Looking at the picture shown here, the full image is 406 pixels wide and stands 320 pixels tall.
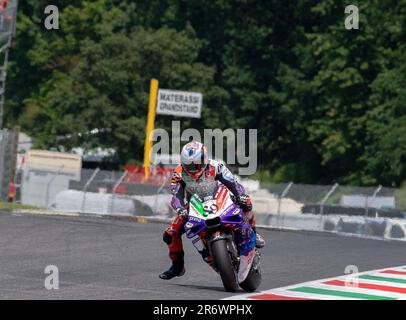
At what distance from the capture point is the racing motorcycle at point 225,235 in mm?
14156

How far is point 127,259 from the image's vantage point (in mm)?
19219

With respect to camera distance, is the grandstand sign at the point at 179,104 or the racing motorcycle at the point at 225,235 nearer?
the racing motorcycle at the point at 225,235

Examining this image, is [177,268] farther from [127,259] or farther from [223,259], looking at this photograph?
[127,259]

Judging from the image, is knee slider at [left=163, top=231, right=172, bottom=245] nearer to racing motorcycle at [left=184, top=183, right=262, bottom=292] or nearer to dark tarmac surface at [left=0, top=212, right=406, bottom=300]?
dark tarmac surface at [left=0, top=212, right=406, bottom=300]

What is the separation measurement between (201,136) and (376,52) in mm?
11166

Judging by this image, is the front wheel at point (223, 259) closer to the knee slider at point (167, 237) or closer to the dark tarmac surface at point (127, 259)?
the dark tarmac surface at point (127, 259)

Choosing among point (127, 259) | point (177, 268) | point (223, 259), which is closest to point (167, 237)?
point (177, 268)

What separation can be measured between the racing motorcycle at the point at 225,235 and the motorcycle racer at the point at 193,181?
159 mm

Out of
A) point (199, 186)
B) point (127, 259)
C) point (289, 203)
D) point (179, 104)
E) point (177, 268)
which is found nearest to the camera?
point (199, 186)

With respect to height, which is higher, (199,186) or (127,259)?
(199,186)

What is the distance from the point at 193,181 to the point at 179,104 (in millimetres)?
27154

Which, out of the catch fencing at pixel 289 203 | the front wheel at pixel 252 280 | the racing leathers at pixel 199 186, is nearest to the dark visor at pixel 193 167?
the racing leathers at pixel 199 186

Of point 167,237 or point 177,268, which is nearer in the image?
point 167,237

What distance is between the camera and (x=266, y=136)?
66688 mm
